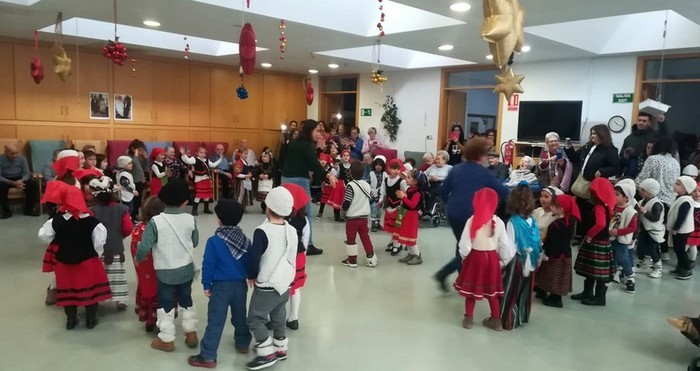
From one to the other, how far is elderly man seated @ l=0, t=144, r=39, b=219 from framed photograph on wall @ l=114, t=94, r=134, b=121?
2039 millimetres

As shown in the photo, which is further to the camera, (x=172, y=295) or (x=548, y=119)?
(x=548, y=119)

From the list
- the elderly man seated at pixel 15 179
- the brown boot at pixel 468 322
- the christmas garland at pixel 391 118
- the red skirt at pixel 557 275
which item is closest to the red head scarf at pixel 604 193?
the red skirt at pixel 557 275

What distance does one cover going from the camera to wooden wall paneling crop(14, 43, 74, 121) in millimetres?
8148

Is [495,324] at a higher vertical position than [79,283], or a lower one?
lower

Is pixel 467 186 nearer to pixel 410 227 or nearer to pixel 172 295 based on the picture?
pixel 410 227

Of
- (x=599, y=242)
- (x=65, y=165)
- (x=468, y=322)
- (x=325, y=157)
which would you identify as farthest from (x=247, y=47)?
(x=325, y=157)

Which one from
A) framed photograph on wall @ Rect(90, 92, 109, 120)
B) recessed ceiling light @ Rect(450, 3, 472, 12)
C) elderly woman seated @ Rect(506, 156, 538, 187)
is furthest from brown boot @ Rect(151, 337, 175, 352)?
framed photograph on wall @ Rect(90, 92, 109, 120)

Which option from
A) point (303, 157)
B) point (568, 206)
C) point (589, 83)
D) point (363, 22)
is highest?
point (363, 22)

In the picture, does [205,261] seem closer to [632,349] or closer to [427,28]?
[632,349]

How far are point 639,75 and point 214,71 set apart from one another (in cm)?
797

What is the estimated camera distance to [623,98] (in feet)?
25.5

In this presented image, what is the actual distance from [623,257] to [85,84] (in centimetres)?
886

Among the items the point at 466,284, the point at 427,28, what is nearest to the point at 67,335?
the point at 466,284

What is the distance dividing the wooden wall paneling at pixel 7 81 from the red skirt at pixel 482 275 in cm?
814
